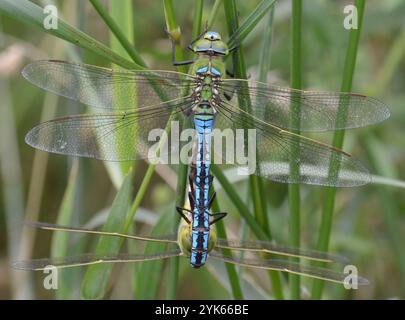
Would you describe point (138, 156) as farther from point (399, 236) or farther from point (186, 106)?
point (399, 236)

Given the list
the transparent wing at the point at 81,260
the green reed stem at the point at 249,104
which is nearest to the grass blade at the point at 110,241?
the transparent wing at the point at 81,260

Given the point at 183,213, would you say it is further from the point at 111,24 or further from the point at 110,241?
the point at 111,24

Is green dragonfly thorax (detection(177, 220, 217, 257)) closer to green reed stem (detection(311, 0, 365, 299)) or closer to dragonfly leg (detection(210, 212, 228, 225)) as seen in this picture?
dragonfly leg (detection(210, 212, 228, 225))

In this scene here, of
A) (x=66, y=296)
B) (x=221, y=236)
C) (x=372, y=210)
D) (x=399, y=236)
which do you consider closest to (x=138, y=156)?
(x=221, y=236)

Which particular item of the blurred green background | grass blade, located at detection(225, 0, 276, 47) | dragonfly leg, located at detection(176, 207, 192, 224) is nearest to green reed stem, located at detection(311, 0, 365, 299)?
grass blade, located at detection(225, 0, 276, 47)

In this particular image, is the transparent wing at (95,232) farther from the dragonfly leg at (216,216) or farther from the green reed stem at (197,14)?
the green reed stem at (197,14)

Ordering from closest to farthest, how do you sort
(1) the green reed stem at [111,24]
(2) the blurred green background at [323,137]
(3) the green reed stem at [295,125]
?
(1) the green reed stem at [111,24]
(3) the green reed stem at [295,125]
(2) the blurred green background at [323,137]

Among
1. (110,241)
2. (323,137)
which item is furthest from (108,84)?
(323,137)
